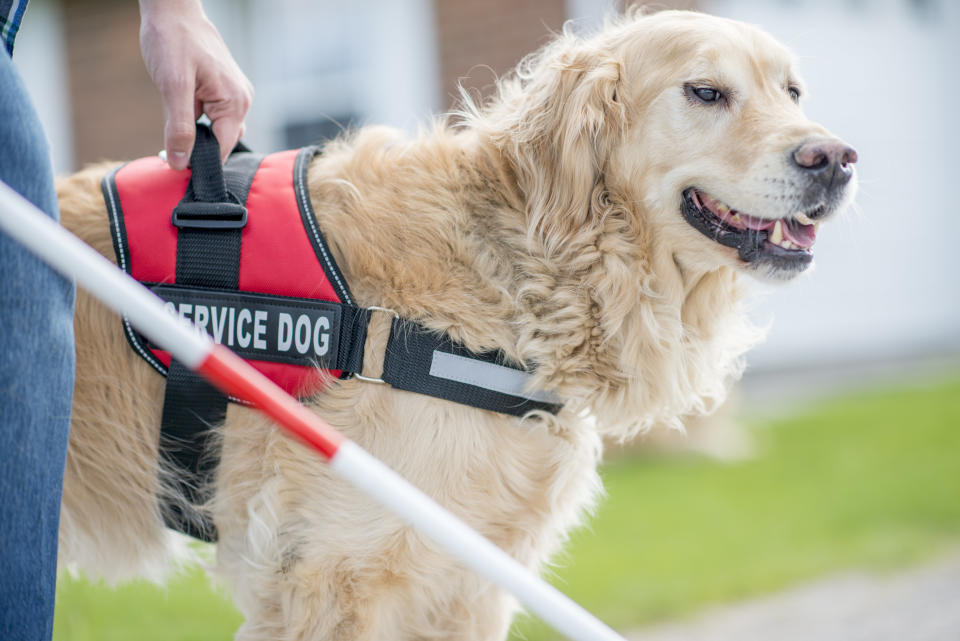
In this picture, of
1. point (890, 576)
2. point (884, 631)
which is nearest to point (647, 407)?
point (884, 631)

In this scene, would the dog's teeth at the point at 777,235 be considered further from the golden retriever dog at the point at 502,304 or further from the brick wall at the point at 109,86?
the brick wall at the point at 109,86

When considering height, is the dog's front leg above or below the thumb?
below

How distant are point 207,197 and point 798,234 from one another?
5.03ft

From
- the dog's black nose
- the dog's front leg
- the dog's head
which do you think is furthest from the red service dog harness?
the dog's black nose

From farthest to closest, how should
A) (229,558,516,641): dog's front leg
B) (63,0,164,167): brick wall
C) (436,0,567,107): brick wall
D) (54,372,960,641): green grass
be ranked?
1. (63,0,164,167): brick wall
2. (436,0,567,107): brick wall
3. (54,372,960,641): green grass
4. (229,558,516,641): dog's front leg

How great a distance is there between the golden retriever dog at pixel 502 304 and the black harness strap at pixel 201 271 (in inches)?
2.3

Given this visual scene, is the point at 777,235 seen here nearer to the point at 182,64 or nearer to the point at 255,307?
the point at 255,307

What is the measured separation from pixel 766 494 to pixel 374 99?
541 cm

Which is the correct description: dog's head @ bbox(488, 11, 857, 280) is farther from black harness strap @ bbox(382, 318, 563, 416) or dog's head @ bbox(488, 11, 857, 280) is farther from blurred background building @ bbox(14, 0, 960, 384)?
blurred background building @ bbox(14, 0, 960, 384)

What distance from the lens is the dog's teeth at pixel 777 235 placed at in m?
2.29

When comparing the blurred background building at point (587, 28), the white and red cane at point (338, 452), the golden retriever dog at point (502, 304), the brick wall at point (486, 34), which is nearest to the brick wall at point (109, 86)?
the blurred background building at point (587, 28)

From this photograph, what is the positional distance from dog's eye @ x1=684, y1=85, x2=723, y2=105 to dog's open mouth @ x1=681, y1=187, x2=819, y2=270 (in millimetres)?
247

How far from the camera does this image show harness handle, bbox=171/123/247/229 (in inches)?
79.9

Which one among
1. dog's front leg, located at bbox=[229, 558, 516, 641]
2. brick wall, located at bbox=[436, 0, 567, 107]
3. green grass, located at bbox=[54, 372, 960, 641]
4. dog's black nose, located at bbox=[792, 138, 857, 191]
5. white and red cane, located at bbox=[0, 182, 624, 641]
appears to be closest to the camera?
white and red cane, located at bbox=[0, 182, 624, 641]
